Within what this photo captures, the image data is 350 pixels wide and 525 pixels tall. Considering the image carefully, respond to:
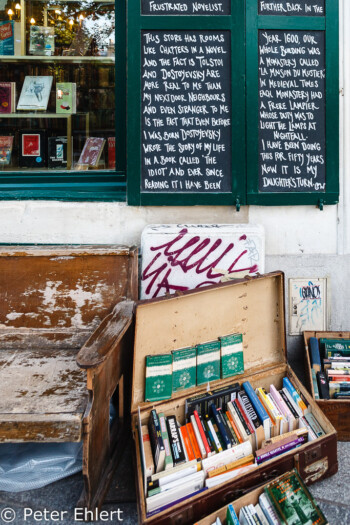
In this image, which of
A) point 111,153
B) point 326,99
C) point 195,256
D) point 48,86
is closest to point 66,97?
point 48,86

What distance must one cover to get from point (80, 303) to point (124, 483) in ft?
3.56

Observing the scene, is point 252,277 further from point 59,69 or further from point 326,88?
point 59,69

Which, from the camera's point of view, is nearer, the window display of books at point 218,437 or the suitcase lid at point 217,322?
the window display of books at point 218,437

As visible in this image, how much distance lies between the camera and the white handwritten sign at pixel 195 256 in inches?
112

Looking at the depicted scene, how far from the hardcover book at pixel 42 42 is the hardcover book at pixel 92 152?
80 centimetres

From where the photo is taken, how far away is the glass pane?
338 cm

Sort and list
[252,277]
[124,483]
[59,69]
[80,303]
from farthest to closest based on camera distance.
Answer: [59,69] < [80,303] < [252,277] < [124,483]

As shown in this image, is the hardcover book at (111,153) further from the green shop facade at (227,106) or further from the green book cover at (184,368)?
the green book cover at (184,368)

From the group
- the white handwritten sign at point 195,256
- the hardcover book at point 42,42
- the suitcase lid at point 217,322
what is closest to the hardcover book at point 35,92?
the hardcover book at point 42,42

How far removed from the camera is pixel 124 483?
2.16 metres

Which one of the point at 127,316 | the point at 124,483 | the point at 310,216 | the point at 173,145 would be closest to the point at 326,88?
the point at 310,216

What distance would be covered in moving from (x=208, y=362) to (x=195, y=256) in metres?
0.73

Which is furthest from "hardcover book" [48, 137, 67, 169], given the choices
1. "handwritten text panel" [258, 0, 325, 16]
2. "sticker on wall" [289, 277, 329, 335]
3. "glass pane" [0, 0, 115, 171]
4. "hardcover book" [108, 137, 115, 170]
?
"sticker on wall" [289, 277, 329, 335]

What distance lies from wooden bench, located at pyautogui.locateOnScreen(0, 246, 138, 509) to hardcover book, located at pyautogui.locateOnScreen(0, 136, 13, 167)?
898 millimetres
